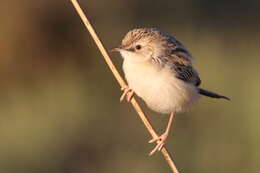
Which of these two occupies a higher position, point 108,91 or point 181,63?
point 181,63

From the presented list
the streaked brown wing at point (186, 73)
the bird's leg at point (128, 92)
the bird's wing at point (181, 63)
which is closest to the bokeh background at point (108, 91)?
the streaked brown wing at point (186, 73)

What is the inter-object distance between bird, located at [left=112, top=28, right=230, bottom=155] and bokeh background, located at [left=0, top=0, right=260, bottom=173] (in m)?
2.63

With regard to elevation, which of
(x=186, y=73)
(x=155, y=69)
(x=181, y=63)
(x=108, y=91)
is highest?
(x=155, y=69)

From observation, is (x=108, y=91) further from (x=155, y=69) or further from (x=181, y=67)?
(x=155, y=69)

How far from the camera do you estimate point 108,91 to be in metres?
10.7

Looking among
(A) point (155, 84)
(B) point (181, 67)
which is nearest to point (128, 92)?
(A) point (155, 84)

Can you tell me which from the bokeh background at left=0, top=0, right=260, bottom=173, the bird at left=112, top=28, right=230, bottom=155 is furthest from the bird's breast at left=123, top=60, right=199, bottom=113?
the bokeh background at left=0, top=0, right=260, bottom=173

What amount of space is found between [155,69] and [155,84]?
0.13 meters

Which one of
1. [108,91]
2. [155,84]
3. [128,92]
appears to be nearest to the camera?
[155,84]

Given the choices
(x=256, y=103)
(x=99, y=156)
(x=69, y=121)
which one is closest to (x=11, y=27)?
(x=69, y=121)

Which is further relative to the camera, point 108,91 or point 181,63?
point 108,91

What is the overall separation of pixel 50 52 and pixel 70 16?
0.59 m

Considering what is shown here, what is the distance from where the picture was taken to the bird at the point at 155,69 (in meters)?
6.84

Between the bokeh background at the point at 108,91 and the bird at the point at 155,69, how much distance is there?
263 centimetres
